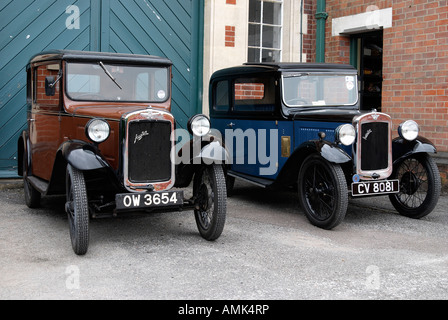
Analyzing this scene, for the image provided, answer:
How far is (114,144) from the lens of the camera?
4.73 metres

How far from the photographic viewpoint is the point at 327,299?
337 cm

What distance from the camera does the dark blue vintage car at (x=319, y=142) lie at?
543 cm

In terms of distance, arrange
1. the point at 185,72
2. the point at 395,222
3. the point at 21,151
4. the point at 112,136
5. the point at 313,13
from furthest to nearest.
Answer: the point at 313,13, the point at 185,72, the point at 21,151, the point at 395,222, the point at 112,136

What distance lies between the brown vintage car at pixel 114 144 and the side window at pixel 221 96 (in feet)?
6.22

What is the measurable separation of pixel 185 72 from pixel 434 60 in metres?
3.89

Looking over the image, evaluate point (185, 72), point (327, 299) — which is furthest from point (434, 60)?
point (327, 299)

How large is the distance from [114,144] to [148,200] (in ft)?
2.12

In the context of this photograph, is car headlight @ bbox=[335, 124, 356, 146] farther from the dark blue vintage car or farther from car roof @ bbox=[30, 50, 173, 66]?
car roof @ bbox=[30, 50, 173, 66]

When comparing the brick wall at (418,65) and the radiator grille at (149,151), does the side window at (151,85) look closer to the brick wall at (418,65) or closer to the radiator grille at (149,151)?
the radiator grille at (149,151)

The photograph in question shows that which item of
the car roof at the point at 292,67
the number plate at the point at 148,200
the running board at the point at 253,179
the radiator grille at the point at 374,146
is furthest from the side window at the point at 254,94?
the number plate at the point at 148,200

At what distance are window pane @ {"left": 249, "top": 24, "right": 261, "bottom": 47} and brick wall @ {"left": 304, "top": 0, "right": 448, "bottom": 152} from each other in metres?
1.84

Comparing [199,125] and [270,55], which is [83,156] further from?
[270,55]
